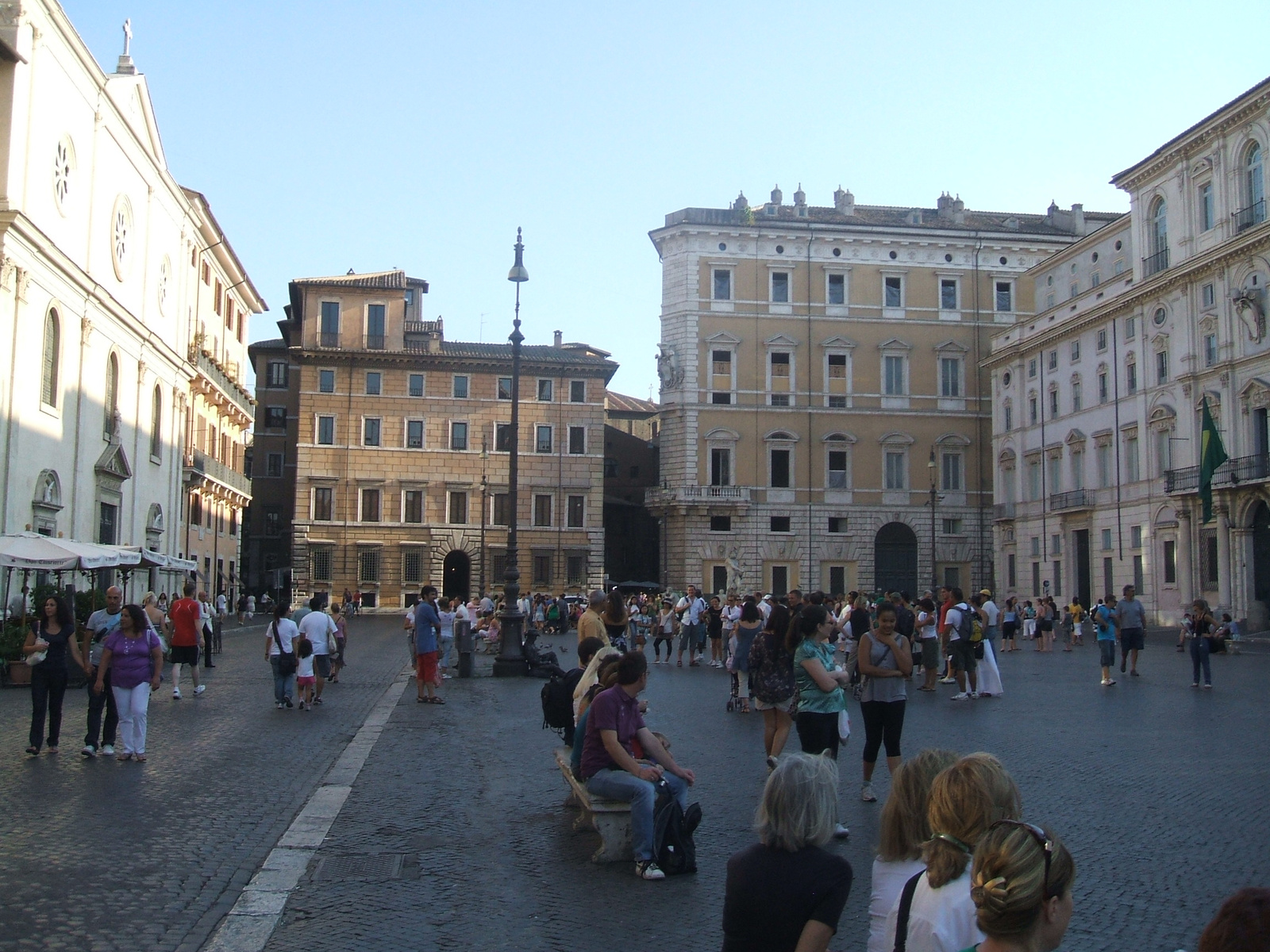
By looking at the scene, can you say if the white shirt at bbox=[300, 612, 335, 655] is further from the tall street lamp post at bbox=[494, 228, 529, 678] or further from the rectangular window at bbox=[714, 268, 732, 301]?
the rectangular window at bbox=[714, 268, 732, 301]

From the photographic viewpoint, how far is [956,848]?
336 centimetres

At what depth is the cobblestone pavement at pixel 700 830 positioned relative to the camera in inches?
243

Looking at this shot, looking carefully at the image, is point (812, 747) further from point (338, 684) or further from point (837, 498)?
point (837, 498)

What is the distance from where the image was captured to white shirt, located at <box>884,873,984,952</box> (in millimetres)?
3371

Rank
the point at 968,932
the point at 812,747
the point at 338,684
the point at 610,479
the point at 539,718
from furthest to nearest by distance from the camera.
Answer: the point at 610,479 < the point at 338,684 < the point at 539,718 < the point at 812,747 < the point at 968,932

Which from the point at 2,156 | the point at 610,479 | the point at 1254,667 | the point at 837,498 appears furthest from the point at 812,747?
the point at 610,479

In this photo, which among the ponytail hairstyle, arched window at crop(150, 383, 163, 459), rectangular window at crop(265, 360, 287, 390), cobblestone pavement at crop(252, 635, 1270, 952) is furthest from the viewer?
rectangular window at crop(265, 360, 287, 390)

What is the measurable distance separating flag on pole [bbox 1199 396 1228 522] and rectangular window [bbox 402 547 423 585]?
3431cm

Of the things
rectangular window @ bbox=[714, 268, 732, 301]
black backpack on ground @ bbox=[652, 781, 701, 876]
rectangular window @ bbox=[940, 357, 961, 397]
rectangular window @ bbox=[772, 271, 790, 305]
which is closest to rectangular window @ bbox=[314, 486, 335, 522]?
rectangular window @ bbox=[714, 268, 732, 301]

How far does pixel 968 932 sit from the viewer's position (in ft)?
11.2

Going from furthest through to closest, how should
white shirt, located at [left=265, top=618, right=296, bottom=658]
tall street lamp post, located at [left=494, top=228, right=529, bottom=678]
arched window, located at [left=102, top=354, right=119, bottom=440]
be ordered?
arched window, located at [left=102, top=354, right=119, bottom=440], tall street lamp post, located at [left=494, top=228, right=529, bottom=678], white shirt, located at [left=265, top=618, right=296, bottom=658]

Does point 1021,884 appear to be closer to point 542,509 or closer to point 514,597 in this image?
point 514,597

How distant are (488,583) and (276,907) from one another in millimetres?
55639

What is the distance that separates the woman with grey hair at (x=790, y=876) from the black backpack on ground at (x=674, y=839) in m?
3.33
